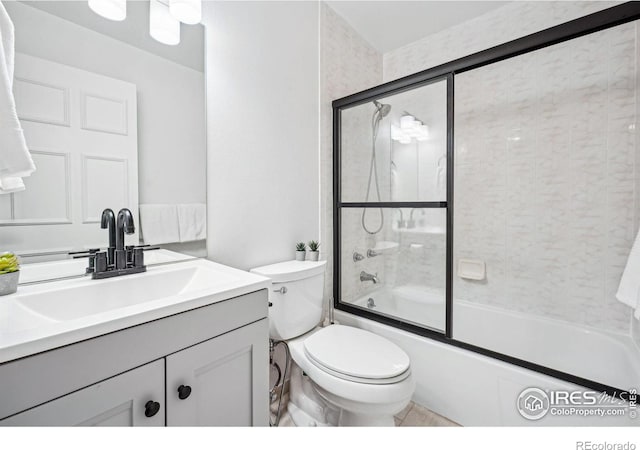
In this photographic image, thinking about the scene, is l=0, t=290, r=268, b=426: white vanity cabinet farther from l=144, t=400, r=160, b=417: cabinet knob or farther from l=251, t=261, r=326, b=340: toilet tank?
l=251, t=261, r=326, b=340: toilet tank

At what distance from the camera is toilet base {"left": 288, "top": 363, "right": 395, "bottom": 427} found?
1.21m

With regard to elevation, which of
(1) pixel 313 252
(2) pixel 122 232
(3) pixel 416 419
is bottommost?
(3) pixel 416 419

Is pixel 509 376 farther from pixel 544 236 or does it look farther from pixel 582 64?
pixel 582 64

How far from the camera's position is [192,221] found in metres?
1.23

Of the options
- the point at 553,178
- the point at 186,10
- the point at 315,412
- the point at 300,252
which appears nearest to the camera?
the point at 186,10

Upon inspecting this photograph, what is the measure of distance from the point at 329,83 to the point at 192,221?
4.25ft

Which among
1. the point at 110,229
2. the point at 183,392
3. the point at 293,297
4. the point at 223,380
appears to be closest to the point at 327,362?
the point at 293,297

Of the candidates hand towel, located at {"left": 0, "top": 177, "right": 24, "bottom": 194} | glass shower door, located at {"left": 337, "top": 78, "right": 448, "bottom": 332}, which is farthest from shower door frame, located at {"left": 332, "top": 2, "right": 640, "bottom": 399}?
hand towel, located at {"left": 0, "top": 177, "right": 24, "bottom": 194}

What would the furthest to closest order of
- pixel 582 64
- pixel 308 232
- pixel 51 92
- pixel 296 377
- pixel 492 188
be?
pixel 492 188, pixel 308 232, pixel 582 64, pixel 296 377, pixel 51 92

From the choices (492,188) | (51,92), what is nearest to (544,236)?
(492,188)

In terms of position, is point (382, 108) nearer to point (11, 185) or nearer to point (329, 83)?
point (329, 83)

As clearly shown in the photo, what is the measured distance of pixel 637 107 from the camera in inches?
59.4
